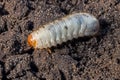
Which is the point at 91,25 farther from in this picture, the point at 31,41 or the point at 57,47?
the point at 31,41

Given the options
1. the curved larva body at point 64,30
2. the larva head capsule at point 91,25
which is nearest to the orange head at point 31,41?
the curved larva body at point 64,30

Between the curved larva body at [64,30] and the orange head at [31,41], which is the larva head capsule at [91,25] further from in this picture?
the orange head at [31,41]

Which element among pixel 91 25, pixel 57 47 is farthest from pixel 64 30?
pixel 91 25

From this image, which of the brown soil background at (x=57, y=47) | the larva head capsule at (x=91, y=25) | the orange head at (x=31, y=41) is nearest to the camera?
the brown soil background at (x=57, y=47)

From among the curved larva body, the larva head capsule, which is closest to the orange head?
the curved larva body

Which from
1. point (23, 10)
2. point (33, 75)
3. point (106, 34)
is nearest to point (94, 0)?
point (106, 34)

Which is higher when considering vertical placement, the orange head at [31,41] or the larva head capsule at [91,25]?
the larva head capsule at [91,25]

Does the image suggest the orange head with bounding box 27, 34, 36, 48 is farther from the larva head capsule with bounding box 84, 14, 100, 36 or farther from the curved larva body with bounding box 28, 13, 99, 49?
the larva head capsule with bounding box 84, 14, 100, 36
